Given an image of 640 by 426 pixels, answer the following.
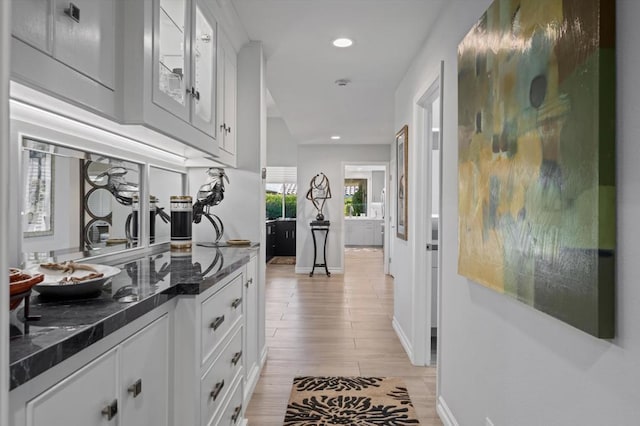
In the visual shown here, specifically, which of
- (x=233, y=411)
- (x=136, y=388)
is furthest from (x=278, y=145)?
(x=136, y=388)

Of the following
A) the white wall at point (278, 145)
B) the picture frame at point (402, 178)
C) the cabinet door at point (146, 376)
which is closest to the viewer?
the cabinet door at point (146, 376)

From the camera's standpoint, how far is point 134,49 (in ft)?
4.90

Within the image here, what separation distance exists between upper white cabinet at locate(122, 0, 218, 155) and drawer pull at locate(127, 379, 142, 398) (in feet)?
2.91

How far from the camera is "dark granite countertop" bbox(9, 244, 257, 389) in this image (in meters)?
0.73

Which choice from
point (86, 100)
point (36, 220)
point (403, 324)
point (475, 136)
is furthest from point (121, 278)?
point (403, 324)

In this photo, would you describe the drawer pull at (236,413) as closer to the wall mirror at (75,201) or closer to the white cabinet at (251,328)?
the white cabinet at (251,328)

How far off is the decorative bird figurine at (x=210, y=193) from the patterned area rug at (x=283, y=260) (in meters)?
6.31

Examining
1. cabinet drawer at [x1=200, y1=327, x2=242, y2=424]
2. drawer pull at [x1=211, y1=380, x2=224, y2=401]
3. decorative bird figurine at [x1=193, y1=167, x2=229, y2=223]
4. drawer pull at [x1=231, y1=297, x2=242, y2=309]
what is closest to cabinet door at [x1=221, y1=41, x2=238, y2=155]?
decorative bird figurine at [x1=193, y1=167, x2=229, y2=223]

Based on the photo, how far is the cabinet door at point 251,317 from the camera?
2532 millimetres

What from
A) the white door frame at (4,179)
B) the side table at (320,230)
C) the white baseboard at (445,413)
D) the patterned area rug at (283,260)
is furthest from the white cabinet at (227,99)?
the patterned area rug at (283,260)

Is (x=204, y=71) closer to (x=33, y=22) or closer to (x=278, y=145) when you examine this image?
(x=33, y=22)

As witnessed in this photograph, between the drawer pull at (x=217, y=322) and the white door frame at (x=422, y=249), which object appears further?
the white door frame at (x=422, y=249)

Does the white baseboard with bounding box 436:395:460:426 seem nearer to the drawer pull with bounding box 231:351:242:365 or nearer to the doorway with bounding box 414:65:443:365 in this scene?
the doorway with bounding box 414:65:443:365

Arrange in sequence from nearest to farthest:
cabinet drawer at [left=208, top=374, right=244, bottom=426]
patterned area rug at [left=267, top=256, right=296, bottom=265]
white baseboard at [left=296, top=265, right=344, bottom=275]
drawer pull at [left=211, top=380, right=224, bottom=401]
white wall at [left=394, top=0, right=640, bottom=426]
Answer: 1. white wall at [left=394, top=0, right=640, bottom=426]
2. drawer pull at [left=211, top=380, right=224, bottom=401]
3. cabinet drawer at [left=208, top=374, right=244, bottom=426]
4. white baseboard at [left=296, top=265, right=344, bottom=275]
5. patterned area rug at [left=267, top=256, right=296, bottom=265]
